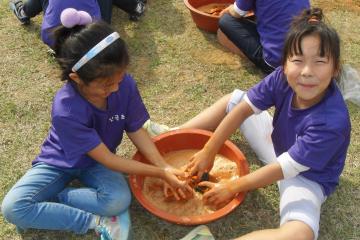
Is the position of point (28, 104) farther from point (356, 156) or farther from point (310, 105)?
point (356, 156)

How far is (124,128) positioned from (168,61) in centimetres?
95

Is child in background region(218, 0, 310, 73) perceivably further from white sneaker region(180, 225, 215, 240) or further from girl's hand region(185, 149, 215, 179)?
white sneaker region(180, 225, 215, 240)

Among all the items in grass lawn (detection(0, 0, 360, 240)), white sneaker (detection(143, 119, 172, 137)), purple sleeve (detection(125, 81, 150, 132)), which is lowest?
grass lawn (detection(0, 0, 360, 240))

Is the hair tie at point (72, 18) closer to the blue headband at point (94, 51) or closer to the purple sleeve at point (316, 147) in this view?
the blue headband at point (94, 51)

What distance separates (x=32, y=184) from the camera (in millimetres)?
1902

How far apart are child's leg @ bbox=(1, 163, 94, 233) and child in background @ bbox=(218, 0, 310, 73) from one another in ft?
4.67

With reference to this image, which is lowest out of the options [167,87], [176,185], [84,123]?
[167,87]

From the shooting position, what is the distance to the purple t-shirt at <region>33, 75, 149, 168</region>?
1771mm

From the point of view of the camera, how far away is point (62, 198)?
77.4 inches

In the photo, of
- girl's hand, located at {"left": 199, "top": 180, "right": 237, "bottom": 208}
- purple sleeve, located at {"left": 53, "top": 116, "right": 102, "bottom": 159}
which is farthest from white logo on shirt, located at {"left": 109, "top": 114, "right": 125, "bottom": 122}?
girl's hand, located at {"left": 199, "top": 180, "right": 237, "bottom": 208}

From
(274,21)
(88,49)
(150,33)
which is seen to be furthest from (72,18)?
(150,33)

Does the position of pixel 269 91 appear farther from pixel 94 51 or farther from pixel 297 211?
pixel 94 51

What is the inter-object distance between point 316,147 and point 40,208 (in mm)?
1121

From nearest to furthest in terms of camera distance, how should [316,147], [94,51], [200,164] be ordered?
1. [94,51]
2. [316,147]
3. [200,164]
